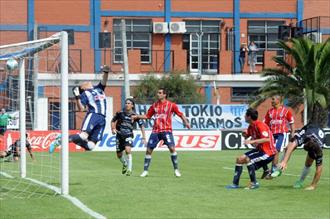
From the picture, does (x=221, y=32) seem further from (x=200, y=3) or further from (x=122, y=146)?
(x=122, y=146)

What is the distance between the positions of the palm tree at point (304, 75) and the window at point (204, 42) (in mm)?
9858

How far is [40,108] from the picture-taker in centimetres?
3378

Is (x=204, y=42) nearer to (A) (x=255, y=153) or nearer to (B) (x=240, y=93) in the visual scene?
(B) (x=240, y=93)

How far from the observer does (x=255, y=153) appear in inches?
625

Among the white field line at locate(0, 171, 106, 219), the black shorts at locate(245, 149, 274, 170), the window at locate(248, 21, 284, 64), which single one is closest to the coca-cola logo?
the white field line at locate(0, 171, 106, 219)

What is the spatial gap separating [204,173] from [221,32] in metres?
35.2

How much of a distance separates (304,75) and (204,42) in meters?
14.0

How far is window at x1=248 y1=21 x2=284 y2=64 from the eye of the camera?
2185 inches

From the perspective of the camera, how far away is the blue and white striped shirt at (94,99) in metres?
15.8

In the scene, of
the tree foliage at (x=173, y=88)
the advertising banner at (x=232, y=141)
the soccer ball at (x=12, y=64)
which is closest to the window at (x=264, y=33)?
the tree foliage at (x=173, y=88)

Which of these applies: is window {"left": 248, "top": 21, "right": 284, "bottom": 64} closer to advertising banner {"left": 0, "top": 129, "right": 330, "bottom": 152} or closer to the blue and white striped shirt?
advertising banner {"left": 0, "top": 129, "right": 330, "bottom": 152}

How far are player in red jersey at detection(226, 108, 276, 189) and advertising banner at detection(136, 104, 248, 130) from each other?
88.4 ft

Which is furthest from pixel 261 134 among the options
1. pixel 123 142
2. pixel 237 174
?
pixel 123 142

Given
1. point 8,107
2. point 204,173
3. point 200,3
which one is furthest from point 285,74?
point 204,173
